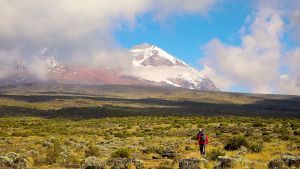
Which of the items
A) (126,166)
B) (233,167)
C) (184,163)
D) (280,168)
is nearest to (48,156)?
(126,166)

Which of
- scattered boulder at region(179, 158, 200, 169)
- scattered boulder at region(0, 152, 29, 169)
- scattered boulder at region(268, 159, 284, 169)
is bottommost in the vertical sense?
scattered boulder at region(0, 152, 29, 169)

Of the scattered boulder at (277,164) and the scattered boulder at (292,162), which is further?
the scattered boulder at (292,162)

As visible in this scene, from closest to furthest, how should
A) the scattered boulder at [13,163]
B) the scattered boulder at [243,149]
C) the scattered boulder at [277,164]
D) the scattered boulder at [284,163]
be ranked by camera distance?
the scattered boulder at [277,164] < the scattered boulder at [284,163] < the scattered boulder at [13,163] < the scattered boulder at [243,149]

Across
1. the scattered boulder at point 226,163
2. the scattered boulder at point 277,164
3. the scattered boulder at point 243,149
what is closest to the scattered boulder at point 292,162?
the scattered boulder at point 277,164

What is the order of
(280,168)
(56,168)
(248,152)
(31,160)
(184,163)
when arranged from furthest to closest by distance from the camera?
(248,152)
(31,160)
(56,168)
(184,163)
(280,168)

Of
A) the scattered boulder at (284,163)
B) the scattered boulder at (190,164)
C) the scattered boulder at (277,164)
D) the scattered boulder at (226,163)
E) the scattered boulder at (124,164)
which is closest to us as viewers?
the scattered boulder at (277,164)

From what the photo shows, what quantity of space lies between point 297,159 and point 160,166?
6774mm

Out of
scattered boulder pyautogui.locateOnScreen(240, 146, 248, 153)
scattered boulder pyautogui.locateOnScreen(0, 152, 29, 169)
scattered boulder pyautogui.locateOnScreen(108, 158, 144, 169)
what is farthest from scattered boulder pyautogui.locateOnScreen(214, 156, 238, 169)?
scattered boulder pyautogui.locateOnScreen(240, 146, 248, 153)

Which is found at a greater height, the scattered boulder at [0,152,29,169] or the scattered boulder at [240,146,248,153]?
the scattered boulder at [240,146,248,153]

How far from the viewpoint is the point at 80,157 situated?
27.3 m

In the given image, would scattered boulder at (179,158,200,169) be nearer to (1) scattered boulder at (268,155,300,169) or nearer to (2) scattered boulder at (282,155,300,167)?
(1) scattered boulder at (268,155,300,169)

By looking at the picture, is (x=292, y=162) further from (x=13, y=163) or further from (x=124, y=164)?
(x=13, y=163)

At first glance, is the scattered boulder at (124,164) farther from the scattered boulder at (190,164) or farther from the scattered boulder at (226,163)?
the scattered boulder at (226,163)

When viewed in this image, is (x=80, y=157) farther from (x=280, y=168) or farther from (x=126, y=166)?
(x=280, y=168)
